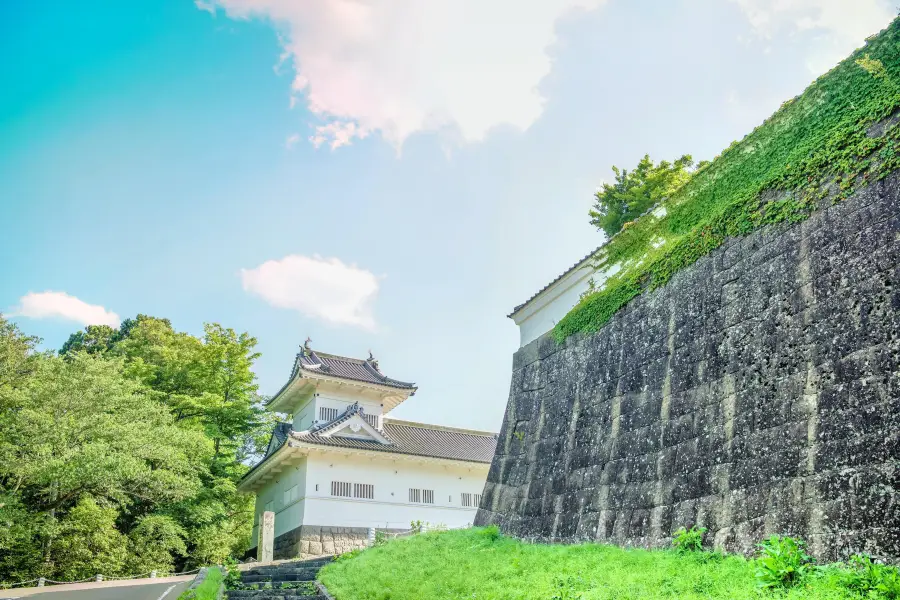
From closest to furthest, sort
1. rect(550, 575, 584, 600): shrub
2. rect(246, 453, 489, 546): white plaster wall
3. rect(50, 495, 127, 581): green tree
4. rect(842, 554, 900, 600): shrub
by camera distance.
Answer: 1. rect(842, 554, 900, 600): shrub
2. rect(550, 575, 584, 600): shrub
3. rect(50, 495, 127, 581): green tree
4. rect(246, 453, 489, 546): white plaster wall

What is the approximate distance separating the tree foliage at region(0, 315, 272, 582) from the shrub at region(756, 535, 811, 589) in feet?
58.5

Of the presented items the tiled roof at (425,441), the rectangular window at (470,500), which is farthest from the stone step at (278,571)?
the rectangular window at (470,500)

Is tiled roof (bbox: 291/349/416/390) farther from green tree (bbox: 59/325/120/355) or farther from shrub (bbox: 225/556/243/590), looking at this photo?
green tree (bbox: 59/325/120/355)

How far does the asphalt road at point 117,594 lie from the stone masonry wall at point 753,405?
7.59m

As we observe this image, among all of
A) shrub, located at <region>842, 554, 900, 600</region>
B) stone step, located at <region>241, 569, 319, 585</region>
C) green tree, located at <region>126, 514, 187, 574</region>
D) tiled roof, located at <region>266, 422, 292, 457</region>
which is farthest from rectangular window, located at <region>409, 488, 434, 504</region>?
shrub, located at <region>842, 554, 900, 600</region>

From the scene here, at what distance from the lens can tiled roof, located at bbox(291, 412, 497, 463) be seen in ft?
75.6

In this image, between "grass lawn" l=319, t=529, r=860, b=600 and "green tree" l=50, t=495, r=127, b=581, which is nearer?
"grass lawn" l=319, t=529, r=860, b=600

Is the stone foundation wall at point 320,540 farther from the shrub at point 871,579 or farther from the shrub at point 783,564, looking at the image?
the shrub at point 871,579

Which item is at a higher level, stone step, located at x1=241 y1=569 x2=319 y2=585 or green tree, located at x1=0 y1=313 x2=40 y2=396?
green tree, located at x1=0 y1=313 x2=40 y2=396

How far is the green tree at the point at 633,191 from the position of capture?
21672 mm

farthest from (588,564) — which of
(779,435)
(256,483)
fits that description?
(256,483)

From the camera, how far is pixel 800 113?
910 cm

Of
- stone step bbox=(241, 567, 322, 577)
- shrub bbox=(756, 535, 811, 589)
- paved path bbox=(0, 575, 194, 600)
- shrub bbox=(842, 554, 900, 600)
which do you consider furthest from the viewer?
stone step bbox=(241, 567, 322, 577)

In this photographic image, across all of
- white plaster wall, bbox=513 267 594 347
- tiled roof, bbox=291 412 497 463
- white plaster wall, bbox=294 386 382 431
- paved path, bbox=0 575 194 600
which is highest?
white plaster wall, bbox=513 267 594 347
